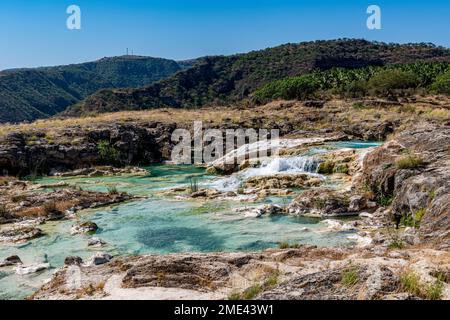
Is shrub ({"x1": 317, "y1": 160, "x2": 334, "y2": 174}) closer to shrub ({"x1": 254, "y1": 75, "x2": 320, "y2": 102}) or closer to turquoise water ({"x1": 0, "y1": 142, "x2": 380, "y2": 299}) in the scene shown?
turquoise water ({"x1": 0, "y1": 142, "x2": 380, "y2": 299})

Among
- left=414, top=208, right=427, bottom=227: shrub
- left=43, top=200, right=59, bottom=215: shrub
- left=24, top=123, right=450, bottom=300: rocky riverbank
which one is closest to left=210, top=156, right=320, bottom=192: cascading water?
left=43, top=200, right=59, bottom=215: shrub

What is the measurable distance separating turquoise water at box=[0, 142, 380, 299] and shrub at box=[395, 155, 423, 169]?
3.91m

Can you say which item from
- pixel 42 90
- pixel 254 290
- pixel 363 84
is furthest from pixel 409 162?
pixel 42 90

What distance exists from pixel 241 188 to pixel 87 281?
52.4 feet

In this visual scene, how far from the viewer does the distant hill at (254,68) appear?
4143 inches

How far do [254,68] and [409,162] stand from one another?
10685 centimetres

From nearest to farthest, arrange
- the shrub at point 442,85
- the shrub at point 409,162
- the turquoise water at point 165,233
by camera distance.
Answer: the turquoise water at point 165,233, the shrub at point 409,162, the shrub at point 442,85

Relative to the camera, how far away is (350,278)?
6.09 meters

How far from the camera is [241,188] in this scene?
23.8 m

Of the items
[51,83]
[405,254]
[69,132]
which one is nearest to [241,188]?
[405,254]

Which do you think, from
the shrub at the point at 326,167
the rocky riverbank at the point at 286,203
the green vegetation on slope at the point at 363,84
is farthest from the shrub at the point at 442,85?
the shrub at the point at 326,167

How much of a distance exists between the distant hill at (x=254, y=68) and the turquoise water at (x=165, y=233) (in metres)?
76.8

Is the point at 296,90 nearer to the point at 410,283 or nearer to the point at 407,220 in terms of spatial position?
the point at 407,220

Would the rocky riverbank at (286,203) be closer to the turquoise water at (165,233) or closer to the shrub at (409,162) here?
the shrub at (409,162)
